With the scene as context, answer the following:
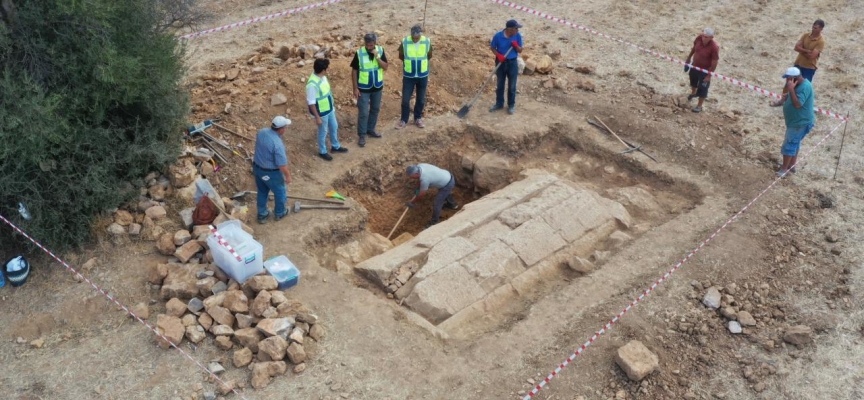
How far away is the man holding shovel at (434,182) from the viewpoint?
27.6ft

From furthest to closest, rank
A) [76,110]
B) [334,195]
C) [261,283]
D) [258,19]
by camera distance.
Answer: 1. [258,19]
2. [334,195]
3. [76,110]
4. [261,283]

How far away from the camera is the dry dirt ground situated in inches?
236

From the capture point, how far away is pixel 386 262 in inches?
289

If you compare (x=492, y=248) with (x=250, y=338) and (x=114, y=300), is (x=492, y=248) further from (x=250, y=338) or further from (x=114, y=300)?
(x=114, y=300)

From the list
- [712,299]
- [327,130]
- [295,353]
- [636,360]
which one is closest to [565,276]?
[712,299]

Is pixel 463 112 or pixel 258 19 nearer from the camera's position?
pixel 463 112

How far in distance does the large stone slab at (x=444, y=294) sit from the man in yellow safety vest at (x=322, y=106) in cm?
281

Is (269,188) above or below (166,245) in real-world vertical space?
above

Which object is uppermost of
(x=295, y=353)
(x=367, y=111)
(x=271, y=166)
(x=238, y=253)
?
(x=271, y=166)

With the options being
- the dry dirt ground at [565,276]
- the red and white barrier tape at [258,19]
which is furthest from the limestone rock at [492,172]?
the red and white barrier tape at [258,19]

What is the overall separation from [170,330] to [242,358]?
0.79 meters

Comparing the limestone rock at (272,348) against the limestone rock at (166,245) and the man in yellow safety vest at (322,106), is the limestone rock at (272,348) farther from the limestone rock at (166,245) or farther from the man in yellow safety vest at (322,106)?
the man in yellow safety vest at (322,106)

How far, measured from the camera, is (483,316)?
6.97 m

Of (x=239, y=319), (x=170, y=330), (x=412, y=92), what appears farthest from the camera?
(x=412, y=92)
